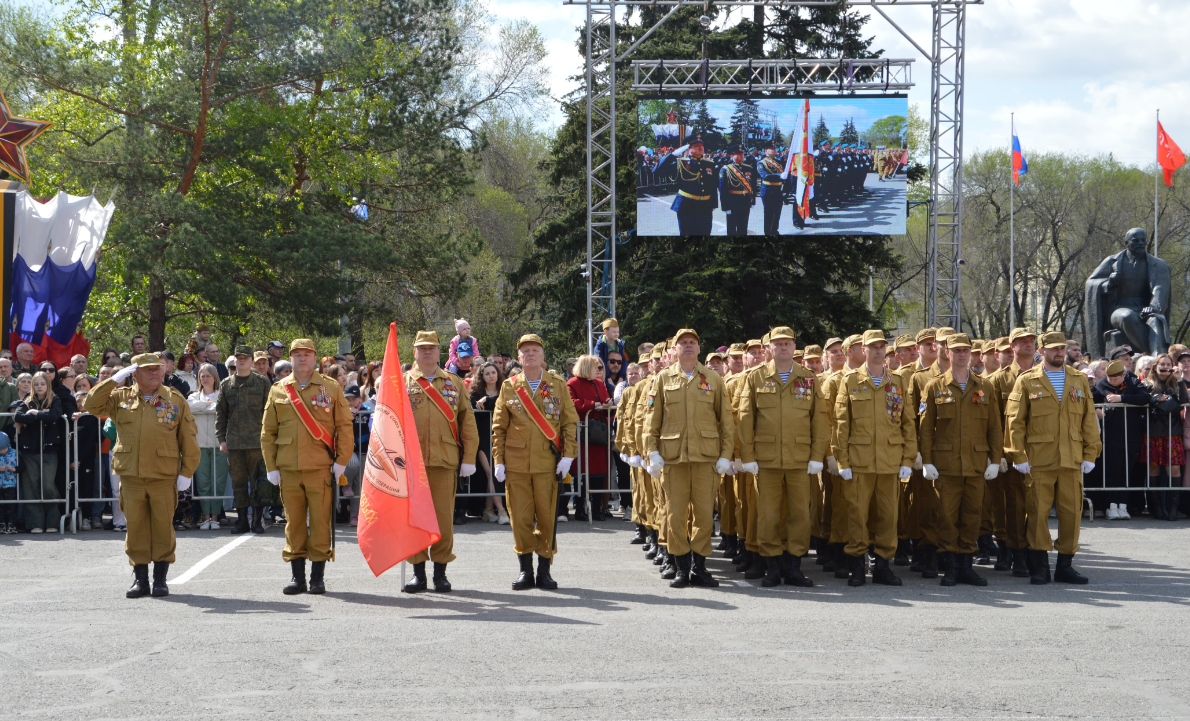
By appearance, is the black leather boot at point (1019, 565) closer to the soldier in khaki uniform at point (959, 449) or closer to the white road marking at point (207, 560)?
the soldier in khaki uniform at point (959, 449)

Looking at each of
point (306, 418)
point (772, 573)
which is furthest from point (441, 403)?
point (772, 573)

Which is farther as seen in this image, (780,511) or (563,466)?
(780,511)

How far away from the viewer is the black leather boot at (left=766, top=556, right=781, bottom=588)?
9.16 m

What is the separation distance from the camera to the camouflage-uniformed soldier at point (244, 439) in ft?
40.4

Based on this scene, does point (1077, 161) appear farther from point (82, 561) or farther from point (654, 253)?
point (82, 561)

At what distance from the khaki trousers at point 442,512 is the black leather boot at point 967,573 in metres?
4.23

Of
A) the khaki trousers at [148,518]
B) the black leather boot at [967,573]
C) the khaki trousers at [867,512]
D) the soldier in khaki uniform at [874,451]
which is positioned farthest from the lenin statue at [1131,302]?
the khaki trousers at [148,518]

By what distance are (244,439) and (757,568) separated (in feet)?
19.8

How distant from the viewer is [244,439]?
40.7 ft

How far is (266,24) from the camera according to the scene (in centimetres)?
2244

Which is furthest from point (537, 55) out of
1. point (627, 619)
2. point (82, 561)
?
point (627, 619)

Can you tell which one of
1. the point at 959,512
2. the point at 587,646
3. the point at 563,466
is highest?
the point at 563,466

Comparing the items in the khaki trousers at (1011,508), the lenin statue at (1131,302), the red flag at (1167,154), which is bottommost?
the khaki trousers at (1011,508)

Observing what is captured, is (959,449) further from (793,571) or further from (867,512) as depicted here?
(793,571)
